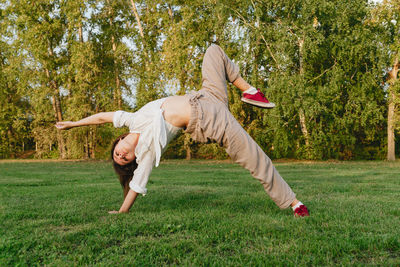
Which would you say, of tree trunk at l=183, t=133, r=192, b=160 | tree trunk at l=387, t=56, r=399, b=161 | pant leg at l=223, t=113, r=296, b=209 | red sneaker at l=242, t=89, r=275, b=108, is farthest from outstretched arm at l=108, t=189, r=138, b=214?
tree trunk at l=387, t=56, r=399, b=161

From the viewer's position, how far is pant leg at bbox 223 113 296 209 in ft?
12.7

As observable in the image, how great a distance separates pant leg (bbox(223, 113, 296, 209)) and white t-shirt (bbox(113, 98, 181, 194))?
675 millimetres

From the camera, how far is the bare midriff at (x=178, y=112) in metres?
3.96

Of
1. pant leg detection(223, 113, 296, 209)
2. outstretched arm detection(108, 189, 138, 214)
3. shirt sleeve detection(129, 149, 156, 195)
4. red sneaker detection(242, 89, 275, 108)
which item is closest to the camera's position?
pant leg detection(223, 113, 296, 209)

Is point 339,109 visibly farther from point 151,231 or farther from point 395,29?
point 151,231

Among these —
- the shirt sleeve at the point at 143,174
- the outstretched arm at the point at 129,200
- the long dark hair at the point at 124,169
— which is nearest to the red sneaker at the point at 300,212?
the shirt sleeve at the point at 143,174

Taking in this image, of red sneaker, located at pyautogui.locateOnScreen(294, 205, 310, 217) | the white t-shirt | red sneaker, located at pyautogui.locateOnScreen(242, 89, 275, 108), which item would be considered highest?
red sneaker, located at pyautogui.locateOnScreen(242, 89, 275, 108)

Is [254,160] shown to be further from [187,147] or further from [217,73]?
[187,147]

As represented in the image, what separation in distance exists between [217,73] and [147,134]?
1.19 meters

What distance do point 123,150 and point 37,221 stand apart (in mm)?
1275

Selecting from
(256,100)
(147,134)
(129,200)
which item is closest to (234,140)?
(256,100)

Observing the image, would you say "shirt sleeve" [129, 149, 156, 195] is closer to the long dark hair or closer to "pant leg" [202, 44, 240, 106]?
the long dark hair

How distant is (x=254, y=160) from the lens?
3.88 meters

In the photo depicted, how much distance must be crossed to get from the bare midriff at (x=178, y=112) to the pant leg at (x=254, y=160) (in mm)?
504
